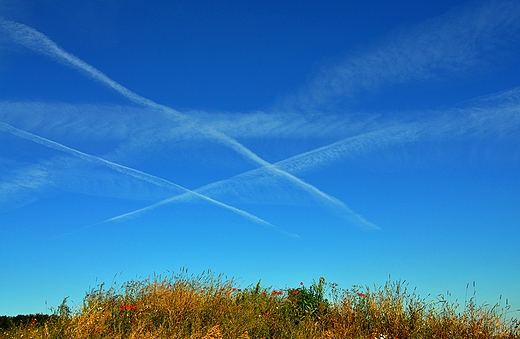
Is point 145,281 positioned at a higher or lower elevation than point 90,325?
higher

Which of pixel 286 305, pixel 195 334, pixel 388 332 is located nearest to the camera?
pixel 195 334

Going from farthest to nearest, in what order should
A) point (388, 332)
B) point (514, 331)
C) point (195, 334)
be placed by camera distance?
point (388, 332) → point (514, 331) → point (195, 334)

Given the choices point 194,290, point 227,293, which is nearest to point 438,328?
point 227,293

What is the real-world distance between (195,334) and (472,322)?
Result: 19.2ft

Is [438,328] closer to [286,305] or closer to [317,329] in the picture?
[317,329]

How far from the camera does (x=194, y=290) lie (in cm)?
1104

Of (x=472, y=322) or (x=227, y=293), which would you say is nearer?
(x=472, y=322)

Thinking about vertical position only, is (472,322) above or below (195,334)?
above

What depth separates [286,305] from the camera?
11023mm

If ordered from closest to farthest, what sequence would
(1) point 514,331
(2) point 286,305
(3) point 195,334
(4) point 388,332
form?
(3) point 195,334, (1) point 514,331, (4) point 388,332, (2) point 286,305

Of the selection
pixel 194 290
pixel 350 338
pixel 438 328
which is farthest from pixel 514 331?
pixel 194 290

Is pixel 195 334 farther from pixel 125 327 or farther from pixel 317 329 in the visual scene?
pixel 317 329

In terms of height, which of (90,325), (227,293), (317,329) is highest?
(227,293)

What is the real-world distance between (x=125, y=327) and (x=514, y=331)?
8.02 meters
